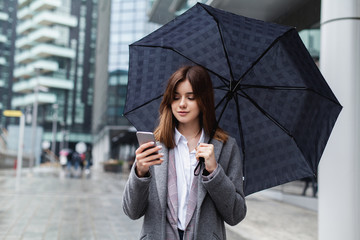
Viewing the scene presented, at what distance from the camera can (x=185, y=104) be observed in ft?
6.92

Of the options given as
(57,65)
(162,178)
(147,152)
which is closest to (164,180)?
(162,178)

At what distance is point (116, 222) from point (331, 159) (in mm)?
5638

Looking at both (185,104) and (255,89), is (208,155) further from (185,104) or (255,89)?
(255,89)

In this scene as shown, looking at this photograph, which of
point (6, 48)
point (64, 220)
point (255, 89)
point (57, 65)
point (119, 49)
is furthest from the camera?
point (6, 48)

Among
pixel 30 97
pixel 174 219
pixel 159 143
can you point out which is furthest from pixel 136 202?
pixel 30 97

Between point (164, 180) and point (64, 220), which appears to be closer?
point (164, 180)

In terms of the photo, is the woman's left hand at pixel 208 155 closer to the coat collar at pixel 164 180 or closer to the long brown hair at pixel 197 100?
the coat collar at pixel 164 180

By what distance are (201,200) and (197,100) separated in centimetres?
50

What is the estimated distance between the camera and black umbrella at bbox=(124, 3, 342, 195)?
8.65 ft

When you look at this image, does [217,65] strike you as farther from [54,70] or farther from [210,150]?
[54,70]

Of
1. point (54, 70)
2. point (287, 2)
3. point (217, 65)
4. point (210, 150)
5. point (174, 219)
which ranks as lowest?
point (174, 219)

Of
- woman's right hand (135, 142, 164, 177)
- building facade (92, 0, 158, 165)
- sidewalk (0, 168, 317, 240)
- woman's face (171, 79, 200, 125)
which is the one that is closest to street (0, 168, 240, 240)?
sidewalk (0, 168, 317, 240)

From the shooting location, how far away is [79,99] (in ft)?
291

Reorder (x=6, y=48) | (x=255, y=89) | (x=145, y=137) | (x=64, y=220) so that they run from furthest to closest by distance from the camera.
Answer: (x=6, y=48)
(x=64, y=220)
(x=255, y=89)
(x=145, y=137)
